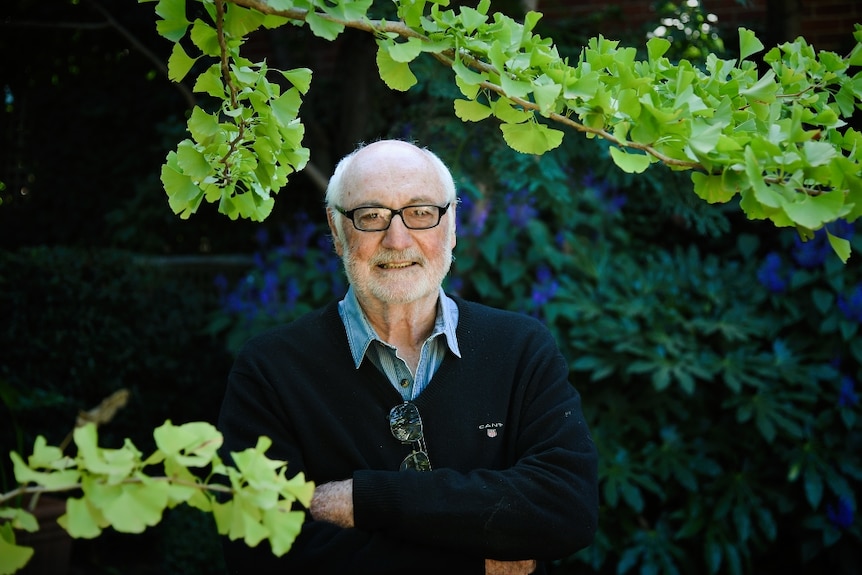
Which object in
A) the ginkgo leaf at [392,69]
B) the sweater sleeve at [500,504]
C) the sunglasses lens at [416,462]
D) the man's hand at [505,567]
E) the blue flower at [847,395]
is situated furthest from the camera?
the blue flower at [847,395]

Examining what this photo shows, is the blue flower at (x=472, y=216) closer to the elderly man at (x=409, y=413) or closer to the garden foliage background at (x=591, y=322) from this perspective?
the garden foliage background at (x=591, y=322)

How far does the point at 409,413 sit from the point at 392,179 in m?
0.58

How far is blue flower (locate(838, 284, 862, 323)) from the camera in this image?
147 inches

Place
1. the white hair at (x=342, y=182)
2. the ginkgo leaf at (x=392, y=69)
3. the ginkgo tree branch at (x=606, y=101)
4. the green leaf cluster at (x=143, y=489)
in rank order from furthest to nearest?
the white hair at (x=342, y=182), the ginkgo leaf at (x=392, y=69), the ginkgo tree branch at (x=606, y=101), the green leaf cluster at (x=143, y=489)

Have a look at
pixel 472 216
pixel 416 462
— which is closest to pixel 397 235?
pixel 416 462

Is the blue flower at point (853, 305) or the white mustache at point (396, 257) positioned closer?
the white mustache at point (396, 257)

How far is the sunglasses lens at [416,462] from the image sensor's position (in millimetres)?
2053

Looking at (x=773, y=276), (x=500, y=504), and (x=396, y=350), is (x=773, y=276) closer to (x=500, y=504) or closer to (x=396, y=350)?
(x=396, y=350)

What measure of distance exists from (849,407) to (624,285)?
1129 mm

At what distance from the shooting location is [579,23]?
5.03m

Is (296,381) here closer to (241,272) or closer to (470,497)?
(470,497)

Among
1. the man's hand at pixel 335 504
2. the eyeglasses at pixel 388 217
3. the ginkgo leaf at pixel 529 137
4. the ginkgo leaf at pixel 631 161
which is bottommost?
the man's hand at pixel 335 504

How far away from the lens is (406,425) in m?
2.07

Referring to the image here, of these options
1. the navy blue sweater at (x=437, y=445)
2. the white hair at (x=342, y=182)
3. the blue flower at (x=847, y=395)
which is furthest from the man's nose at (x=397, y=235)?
the blue flower at (x=847, y=395)
